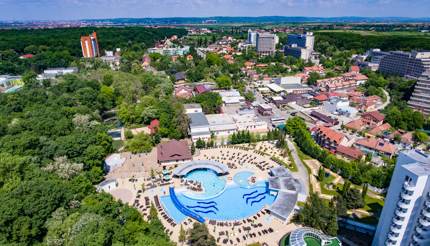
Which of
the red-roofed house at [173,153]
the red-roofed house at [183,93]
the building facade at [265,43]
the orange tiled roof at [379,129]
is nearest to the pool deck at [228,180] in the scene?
the red-roofed house at [173,153]

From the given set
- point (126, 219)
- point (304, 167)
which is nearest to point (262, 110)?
point (304, 167)

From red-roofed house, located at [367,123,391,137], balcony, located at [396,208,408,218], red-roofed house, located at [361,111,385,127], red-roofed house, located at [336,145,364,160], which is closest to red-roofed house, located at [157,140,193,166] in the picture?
red-roofed house, located at [336,145,364,160]

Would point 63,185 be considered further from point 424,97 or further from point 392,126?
point 424,97

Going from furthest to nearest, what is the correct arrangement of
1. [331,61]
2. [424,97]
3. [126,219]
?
[331,61]
[424,97]
[126,219]

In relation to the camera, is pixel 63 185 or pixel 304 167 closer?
pixel 63 185

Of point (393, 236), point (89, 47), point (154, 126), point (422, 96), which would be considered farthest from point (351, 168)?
point (89, 47)

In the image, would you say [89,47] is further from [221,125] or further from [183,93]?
[221,125]

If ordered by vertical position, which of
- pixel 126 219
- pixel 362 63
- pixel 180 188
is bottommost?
pixel 180 188

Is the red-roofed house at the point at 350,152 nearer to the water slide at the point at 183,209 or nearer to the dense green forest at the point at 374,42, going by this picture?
the water slide at the point at 183,209
